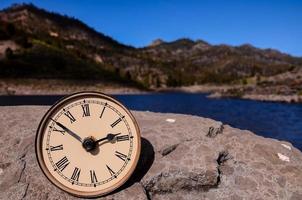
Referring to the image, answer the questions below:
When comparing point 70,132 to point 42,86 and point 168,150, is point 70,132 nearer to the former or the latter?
point 168,150

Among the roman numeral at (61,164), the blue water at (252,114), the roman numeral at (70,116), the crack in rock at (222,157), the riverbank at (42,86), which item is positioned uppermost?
the roman numeral at (70,116)

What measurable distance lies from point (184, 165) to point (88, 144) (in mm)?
1725

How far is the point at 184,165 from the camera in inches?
249

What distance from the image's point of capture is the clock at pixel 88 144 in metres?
5.64

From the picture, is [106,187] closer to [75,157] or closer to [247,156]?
[75,157]

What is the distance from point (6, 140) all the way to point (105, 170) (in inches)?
83.6

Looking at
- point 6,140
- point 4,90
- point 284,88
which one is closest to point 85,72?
point 4,90

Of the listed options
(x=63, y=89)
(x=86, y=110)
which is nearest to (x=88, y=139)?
(x=86, y=110)

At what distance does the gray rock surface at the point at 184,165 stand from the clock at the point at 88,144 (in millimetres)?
300

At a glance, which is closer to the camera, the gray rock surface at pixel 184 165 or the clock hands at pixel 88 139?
the clock hands at pixel 88 139

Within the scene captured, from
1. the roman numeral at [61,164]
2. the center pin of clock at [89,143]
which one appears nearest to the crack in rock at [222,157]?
the center pin of clock at [89,143]

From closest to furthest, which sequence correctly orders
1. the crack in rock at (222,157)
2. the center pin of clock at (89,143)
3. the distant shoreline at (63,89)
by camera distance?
the center pin of clock at (89,143)
the crack in rock at (222,157)
the distant shoreline at (63,89)

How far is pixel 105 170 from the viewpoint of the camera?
5.70 meters

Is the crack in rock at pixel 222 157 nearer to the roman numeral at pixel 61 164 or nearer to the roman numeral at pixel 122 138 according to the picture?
the roman numeral at pixel 122 138
